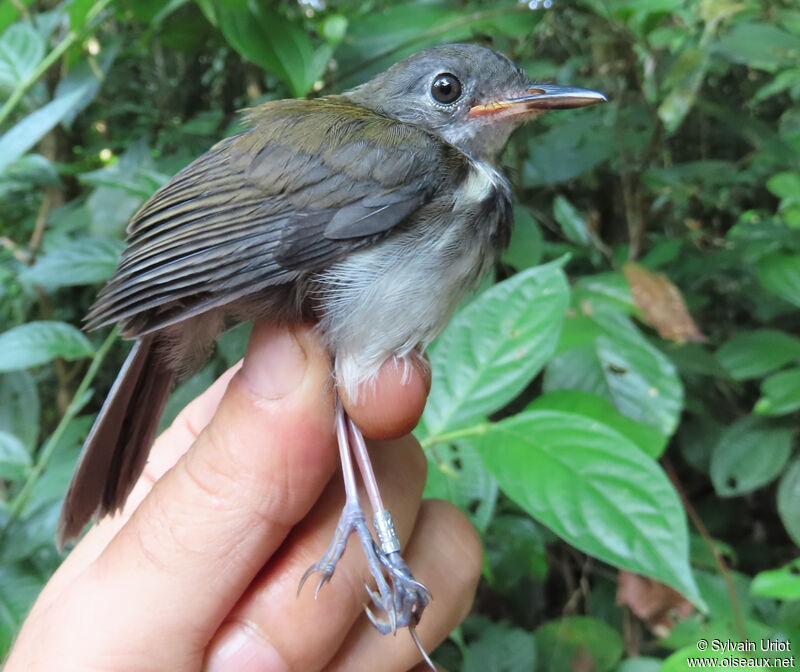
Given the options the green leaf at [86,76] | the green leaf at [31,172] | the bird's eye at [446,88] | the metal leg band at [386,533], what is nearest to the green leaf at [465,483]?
the metal leg band at [386,533]

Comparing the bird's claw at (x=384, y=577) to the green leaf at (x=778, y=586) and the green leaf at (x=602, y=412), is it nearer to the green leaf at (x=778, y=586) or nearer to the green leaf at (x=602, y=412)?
the green leaf at (x=602, y=412)

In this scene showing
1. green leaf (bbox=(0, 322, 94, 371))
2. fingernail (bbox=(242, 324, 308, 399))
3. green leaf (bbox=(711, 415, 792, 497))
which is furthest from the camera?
green leaf (bbox=(711, 415, 792, 497))

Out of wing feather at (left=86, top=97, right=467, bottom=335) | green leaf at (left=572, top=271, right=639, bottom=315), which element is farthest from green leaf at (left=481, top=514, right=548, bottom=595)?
wing feather at (left=86, top=97, right=467, bottom=335)

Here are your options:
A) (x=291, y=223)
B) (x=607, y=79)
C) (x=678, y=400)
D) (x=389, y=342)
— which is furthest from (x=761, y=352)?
(x=291, y=223)

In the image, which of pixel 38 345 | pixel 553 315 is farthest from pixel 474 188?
pixel 38 345

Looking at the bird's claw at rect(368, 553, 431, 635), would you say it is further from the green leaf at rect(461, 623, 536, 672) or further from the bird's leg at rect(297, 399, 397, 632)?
the green leaf at rect(461, 623, 536, 672)

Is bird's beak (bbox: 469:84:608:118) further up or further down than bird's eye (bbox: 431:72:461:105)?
further down

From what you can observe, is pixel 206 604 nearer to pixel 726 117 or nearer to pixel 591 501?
pixel 591 501

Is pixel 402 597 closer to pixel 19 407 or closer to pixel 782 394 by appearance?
pixel 782 394
